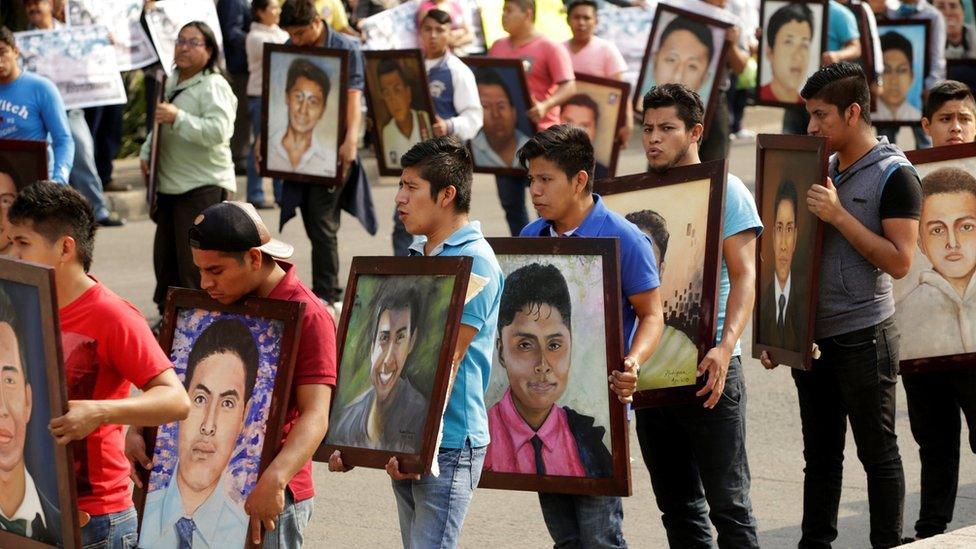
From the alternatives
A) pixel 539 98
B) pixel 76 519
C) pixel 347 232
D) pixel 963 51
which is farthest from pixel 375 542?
pixel 963 51

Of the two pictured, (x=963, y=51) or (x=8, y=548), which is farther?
(x=963, y=51)

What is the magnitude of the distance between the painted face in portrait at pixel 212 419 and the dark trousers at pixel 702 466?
1.69 m

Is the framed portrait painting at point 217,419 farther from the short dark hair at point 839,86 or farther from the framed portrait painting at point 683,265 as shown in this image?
the short dark hair at point 839,86

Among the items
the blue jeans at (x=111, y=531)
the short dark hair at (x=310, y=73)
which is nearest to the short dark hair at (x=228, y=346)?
the blue jeans at (x=111, y=531)

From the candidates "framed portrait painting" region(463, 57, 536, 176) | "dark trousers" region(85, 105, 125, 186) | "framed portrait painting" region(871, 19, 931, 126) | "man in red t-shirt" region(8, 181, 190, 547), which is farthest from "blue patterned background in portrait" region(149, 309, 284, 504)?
"dark trousers" region(85, 105, 125, 186)

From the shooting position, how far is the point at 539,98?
1164 centimetres

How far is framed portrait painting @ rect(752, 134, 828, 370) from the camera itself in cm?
576

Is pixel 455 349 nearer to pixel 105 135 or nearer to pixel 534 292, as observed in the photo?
pixel 534 292

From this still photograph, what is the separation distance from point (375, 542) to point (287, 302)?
256cm

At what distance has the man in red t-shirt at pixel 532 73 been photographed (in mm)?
11438

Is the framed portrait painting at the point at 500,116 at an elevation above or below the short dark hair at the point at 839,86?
below

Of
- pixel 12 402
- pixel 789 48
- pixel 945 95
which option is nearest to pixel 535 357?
pixel 12 402

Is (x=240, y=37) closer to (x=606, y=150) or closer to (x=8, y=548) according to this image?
(x=606, y=150)

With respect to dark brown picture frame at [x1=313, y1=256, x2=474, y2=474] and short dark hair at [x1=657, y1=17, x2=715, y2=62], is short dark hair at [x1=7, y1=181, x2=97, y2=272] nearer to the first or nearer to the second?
dark brown picture frame at [x1=313, y1=256, x2=474, y2=474]
